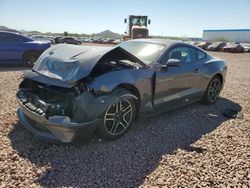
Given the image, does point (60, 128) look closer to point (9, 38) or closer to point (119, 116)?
point (119, 116)

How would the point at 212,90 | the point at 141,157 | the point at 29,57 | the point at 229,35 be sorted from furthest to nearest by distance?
the point at 229,35 < the point at 29,57 < the point at 212,90 < the point at 141,157

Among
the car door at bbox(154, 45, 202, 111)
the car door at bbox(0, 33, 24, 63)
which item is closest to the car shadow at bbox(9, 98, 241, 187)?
the car door at bbox(154, 45, 202, 111)

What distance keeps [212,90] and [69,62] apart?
3.61 metres

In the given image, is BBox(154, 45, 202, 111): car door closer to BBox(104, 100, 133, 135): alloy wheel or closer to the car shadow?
the car shadow

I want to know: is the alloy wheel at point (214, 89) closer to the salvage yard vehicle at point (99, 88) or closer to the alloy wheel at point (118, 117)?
the salvage yard vehicle at point (99, 88)

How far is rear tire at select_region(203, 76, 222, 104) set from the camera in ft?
19.3

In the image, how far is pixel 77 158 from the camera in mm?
3369

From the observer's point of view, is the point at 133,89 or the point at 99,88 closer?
the point at 99,88

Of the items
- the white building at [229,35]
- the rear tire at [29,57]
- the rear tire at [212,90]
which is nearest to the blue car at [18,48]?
the rear tire at [29,57]

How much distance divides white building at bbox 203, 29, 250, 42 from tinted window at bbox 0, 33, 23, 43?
8704 centimetres

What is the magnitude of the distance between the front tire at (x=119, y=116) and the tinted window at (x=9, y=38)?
25.3ft

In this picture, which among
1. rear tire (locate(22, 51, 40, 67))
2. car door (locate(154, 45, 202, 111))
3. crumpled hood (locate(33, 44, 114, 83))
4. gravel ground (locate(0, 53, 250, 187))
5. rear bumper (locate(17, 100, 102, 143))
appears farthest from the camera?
rear tire (locate(22, 51, 40, 67))

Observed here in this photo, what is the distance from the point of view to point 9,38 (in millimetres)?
10008

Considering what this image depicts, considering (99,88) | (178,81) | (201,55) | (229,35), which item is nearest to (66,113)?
(99,88)
